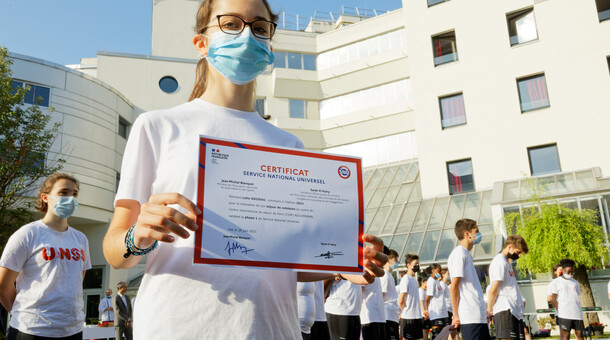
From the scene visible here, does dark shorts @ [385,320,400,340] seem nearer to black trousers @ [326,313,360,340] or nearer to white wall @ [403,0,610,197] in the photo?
black trousers @ [326,313,360,340]

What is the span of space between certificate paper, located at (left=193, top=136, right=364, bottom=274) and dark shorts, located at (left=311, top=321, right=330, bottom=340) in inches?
250

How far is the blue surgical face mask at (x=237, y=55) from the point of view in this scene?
203 cm

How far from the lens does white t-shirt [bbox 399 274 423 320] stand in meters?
11.9

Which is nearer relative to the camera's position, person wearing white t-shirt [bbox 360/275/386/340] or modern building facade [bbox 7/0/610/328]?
person wearing white t-shirt [bbox 360/275/386/340]

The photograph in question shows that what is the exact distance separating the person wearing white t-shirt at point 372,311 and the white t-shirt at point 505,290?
2.21 m

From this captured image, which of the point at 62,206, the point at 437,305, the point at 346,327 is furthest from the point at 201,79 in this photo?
the point at 437,305

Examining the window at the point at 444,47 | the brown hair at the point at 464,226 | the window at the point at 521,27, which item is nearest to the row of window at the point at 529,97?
the window at the point at 521,27

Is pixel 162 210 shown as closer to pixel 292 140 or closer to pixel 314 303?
pixel 292 140

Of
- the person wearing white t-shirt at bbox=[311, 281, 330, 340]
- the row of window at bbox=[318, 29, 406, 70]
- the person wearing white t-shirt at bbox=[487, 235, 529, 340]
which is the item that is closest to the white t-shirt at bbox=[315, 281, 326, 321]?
the person wearing white t-shirt at bbox=[311, 281, 330, 340]

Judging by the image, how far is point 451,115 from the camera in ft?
92.3

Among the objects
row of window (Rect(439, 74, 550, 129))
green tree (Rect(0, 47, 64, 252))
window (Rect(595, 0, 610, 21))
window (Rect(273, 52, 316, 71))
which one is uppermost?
window (Rect(273, 52, 316, 71))

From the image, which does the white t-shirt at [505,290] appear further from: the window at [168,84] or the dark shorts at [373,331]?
the window at [168,84]

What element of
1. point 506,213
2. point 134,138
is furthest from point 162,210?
point 506,213

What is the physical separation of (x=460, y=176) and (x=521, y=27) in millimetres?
8439
